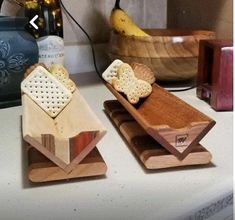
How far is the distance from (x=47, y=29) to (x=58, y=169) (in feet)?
1.70

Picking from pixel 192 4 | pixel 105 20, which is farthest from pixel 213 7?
pixel 105 20

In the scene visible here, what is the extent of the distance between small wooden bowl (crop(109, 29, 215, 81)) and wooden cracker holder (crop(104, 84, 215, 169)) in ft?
0.58

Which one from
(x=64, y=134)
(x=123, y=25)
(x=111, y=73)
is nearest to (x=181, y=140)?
(x=64, y=134)

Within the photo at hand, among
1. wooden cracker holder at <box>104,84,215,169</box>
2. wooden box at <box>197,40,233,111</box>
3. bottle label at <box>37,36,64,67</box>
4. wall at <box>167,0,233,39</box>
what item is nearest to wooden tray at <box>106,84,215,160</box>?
wooden cracker holder at <box>104,84,215,169</box>

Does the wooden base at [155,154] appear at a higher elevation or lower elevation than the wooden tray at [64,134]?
lower

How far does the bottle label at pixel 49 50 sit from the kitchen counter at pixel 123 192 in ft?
1.14

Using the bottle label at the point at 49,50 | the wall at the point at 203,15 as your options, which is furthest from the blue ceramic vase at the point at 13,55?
the wall at the point at 203,15

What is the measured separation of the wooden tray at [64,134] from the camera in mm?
401

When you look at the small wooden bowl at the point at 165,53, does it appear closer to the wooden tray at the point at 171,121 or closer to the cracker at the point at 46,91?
the wooden tray at the point at 171,121

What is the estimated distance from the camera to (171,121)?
525 mm

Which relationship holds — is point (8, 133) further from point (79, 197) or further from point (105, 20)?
point (105, 20)

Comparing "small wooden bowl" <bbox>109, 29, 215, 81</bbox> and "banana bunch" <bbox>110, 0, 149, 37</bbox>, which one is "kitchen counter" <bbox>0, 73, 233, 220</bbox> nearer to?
"small wooden bowl" <bbox>109, 29, 215, 81</bbox>

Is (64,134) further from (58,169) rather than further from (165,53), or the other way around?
(165,53)

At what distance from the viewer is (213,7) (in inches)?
38.8
